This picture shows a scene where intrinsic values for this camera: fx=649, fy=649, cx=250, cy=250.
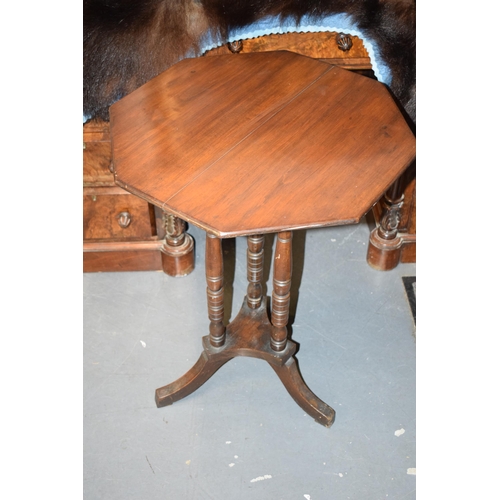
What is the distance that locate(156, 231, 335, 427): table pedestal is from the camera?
2068 millimetres

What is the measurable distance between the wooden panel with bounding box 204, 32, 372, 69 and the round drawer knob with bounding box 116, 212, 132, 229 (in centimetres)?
69

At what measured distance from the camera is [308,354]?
2.37 metres

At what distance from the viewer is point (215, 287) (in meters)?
1.96

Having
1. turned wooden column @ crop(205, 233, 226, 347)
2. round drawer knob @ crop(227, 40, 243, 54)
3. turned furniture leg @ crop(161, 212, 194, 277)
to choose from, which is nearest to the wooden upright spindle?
turned wooden column @ crop(205, 233, 226, 347)

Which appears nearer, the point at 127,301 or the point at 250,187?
the point at 250,187

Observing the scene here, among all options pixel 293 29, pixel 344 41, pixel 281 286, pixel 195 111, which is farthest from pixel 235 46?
pixel 281 286

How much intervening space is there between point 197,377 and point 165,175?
82cm

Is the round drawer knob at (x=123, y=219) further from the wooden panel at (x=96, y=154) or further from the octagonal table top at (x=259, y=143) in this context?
the octagonal table top at (x=259, y=143)

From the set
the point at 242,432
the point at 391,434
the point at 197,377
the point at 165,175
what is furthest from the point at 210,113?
the point at 391,434

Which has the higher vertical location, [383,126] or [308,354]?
[383,126]

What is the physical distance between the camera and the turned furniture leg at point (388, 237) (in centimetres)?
251

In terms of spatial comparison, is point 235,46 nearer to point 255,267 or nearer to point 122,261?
point 255,267

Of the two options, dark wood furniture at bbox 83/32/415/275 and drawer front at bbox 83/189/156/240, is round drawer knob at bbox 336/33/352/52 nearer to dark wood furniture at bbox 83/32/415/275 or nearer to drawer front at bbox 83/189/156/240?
dark wood furniture at bbox 83/32/415/275

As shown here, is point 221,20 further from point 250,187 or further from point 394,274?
point 394,274
